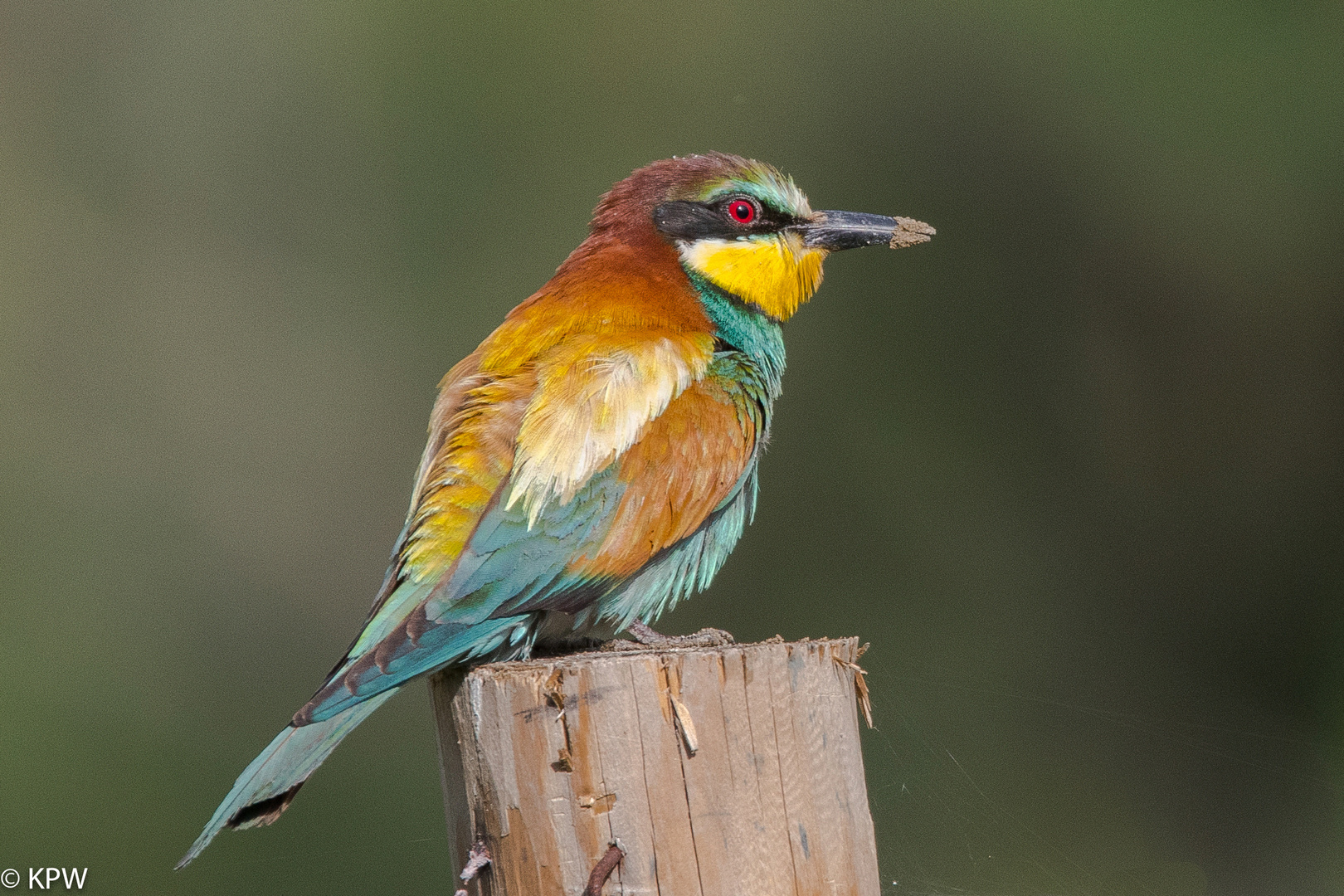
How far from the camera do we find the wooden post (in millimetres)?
1699

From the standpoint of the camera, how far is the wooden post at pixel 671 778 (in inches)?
66.9

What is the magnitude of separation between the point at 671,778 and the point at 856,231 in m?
1.61

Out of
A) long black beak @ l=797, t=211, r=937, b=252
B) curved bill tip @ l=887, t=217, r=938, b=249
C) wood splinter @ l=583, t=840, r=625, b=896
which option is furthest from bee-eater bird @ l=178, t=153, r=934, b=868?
wood splinter @ l=583, t=840, r=625, b=896

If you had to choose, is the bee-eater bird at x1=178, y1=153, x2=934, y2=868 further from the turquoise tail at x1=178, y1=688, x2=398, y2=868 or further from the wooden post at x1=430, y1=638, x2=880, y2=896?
the wooden post at x1=430, y1=638, x2=880, y2=896

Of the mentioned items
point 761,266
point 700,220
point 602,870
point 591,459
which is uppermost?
point 700,220

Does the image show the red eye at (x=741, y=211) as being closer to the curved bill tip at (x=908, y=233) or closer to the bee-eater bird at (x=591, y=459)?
the bee-eater bird at (x=591, y=459)

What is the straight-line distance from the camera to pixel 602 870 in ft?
5.52

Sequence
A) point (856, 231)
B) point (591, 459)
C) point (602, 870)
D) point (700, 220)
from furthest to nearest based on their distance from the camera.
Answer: point (856, 231)
point (700, 220)
point (591, 459)
point (602, 870)

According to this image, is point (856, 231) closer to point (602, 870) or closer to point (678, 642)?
point (678, 642)

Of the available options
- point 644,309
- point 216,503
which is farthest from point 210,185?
point 644,309

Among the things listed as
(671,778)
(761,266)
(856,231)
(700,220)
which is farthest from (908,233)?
(671,778)

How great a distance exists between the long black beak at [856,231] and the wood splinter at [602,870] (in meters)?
1.61

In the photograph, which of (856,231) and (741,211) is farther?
(856,231)

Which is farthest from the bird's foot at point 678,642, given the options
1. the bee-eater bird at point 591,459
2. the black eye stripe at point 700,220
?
the black eye stripe at point 700,220
